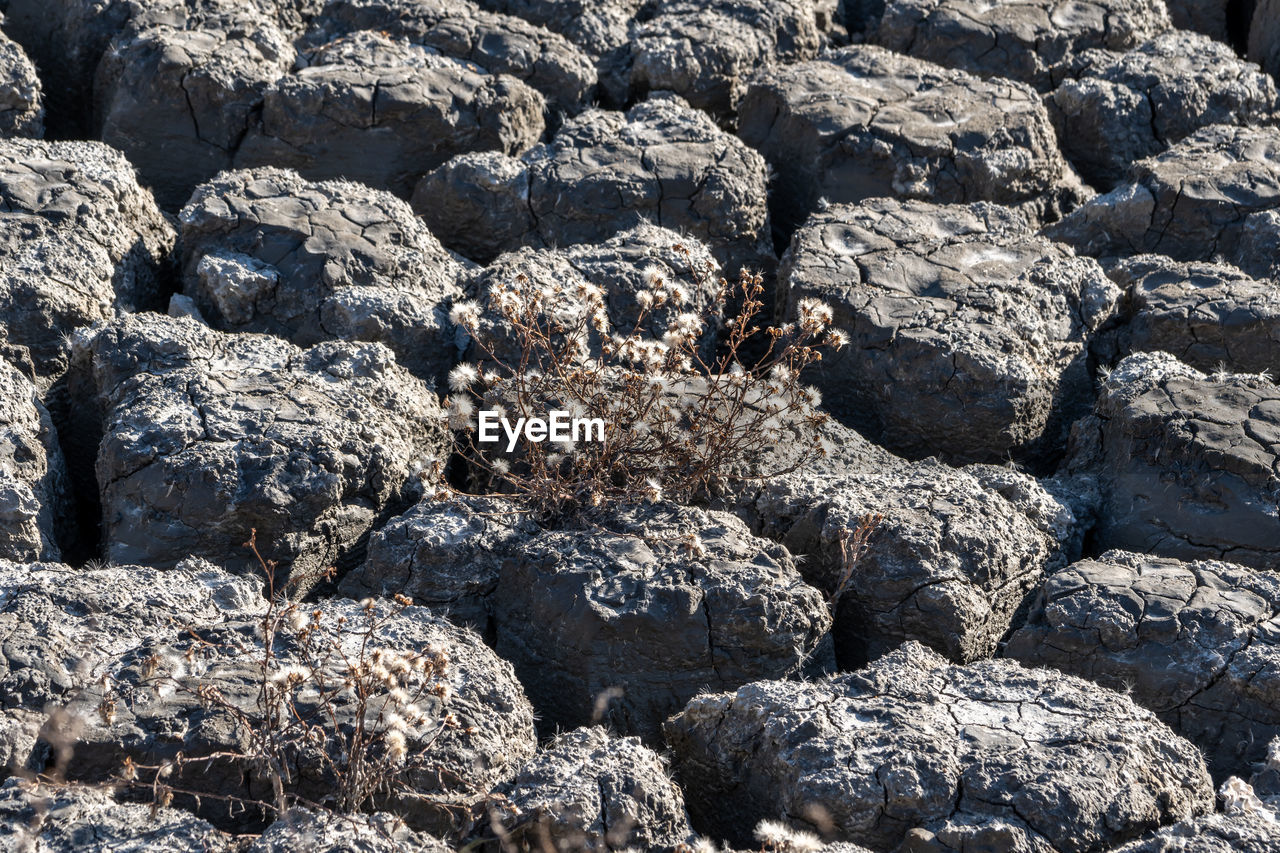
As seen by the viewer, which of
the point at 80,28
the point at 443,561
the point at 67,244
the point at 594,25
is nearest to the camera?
the point at 443,561

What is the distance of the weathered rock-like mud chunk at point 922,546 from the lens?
4.18 m

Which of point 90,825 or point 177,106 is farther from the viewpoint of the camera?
point 177,106

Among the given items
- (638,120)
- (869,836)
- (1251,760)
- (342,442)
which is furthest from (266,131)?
(1251,760)

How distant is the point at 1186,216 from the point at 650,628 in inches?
141

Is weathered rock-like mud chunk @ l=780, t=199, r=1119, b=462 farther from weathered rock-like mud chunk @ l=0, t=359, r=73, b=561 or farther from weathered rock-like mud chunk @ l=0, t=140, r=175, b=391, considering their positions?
weathered rock-like mud chunk @ l=0, t=359, r=73, b=561

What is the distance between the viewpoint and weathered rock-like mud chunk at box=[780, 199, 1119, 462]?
16.8 ft

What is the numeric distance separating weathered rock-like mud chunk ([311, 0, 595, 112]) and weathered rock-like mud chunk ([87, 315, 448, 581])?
2.38m

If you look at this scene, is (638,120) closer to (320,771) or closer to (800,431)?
(800,431)

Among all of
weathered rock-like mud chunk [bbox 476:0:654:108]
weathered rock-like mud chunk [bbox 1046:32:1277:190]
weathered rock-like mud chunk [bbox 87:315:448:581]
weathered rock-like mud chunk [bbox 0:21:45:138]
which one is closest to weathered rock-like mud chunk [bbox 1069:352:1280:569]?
weathered rock-like mud chunk [bbox 1046:32:1277:190]

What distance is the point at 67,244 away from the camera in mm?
5211

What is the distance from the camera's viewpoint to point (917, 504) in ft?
14.4

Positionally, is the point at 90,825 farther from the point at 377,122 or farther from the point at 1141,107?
the point at 1141,107

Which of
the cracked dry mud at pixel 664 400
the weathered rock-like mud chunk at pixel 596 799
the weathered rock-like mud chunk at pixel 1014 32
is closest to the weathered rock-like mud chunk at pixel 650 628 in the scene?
the cracked dry mud at pixel 664 400

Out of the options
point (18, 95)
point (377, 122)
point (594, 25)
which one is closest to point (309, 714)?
point (377, 122)
